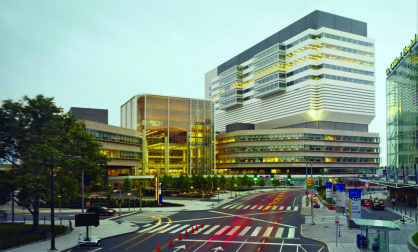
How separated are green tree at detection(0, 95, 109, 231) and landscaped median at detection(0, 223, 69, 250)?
1319 mm

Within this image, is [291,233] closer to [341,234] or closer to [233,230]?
[341,234]

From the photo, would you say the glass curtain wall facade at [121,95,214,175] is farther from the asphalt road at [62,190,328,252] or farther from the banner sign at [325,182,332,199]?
the asphalt road at [62,190,328,252]

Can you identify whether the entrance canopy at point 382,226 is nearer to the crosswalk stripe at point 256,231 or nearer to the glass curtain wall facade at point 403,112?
the crosswalk stripe at point 256,231

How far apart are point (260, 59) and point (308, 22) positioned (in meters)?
28.4

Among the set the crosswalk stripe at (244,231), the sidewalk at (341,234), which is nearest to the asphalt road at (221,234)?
the crosswalk stripe at (244,231)

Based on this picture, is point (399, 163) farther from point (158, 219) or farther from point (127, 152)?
point (127, 152)

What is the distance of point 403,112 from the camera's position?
69312 mm

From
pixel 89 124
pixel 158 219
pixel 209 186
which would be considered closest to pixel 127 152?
pixel 89 124

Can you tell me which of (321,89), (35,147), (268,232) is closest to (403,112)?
(268,232)

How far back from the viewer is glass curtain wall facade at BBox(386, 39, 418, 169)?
203 feet

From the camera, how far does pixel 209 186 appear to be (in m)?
90.2

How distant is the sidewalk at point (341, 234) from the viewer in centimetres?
2910

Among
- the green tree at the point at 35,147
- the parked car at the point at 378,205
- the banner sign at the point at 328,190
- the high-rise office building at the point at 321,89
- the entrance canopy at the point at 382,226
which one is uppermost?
the high-rise office building at the point at 321,89

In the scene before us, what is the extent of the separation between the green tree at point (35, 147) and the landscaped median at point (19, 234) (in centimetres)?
132
